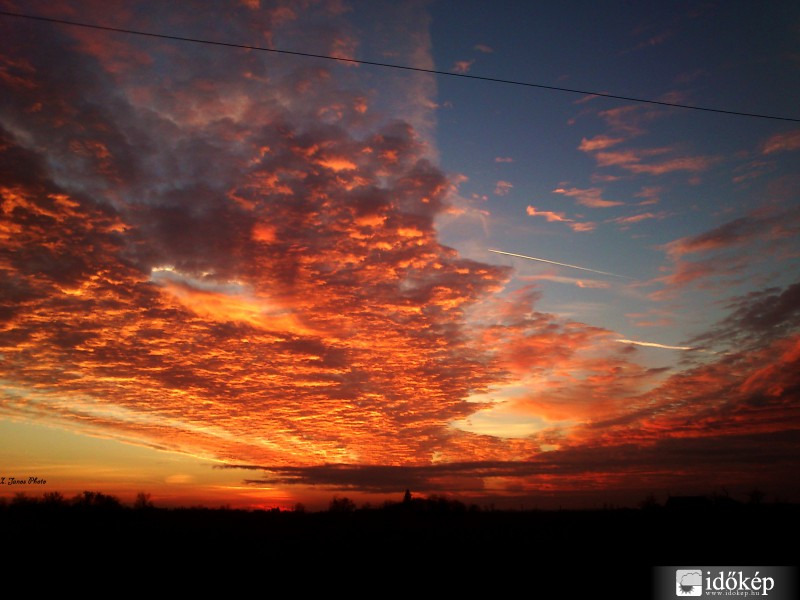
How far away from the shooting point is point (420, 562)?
18156 mm

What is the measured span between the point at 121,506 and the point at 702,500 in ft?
181

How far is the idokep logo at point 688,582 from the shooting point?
14402 mm

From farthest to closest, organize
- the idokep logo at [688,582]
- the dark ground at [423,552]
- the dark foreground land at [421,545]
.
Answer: the dark foreground land at [421,545] → the dark ground at [423,552] → the idokep logo at [688,582]

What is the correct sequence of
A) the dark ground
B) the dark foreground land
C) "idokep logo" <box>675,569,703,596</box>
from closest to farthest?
"idokep logo" <box>675,569,703,596</box> → the dark ground → the dark foreground land

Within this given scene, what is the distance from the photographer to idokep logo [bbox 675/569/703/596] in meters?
14.4

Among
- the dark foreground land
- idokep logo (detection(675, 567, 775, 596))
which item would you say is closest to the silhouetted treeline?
the dark foreground land

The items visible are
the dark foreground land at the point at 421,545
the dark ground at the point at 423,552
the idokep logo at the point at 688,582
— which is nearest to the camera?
the idokep logo at the point at 688,582

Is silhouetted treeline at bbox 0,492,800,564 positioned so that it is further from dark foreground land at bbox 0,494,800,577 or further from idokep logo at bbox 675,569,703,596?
idokep logo at bbox 675,569,703,596

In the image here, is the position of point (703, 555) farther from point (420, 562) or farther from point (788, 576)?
point (420, 562)

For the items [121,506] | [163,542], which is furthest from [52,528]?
[121,506]

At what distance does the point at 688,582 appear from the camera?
14727 millimetres

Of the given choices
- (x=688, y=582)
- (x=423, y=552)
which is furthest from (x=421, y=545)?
(x=688, y=582)

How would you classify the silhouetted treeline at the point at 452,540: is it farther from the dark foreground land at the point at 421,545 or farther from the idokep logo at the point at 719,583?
the idokep logo at the point at 719,583

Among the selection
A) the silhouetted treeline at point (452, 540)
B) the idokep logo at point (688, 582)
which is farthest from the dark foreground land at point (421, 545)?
the idokep logo at point (688, 582)
